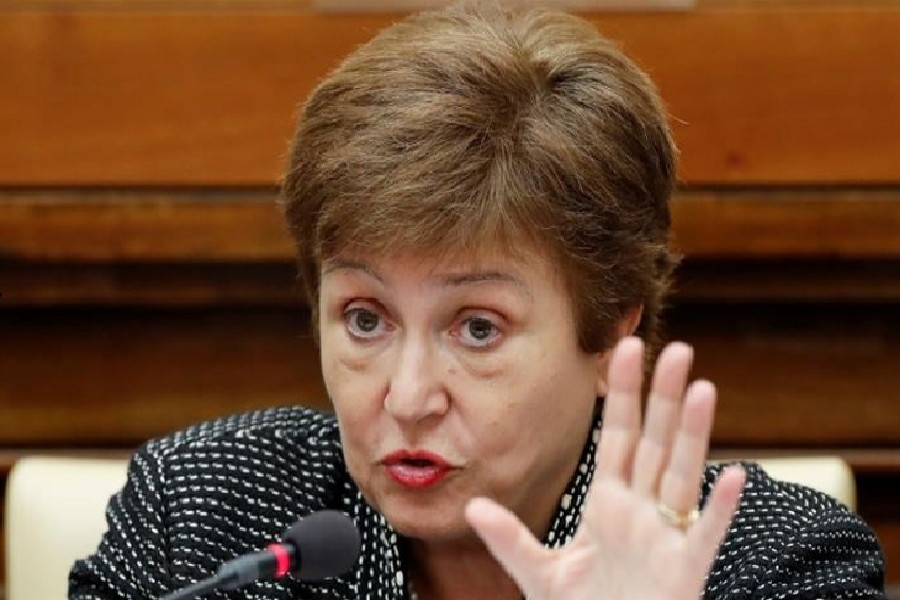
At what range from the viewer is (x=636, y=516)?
119cm

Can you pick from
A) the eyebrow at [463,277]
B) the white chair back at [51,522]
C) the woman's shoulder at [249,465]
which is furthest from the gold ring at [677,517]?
the white chair back at [51,522]

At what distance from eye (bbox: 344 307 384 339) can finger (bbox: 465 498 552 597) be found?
1.08 feet

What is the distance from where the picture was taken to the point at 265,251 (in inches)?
89.3

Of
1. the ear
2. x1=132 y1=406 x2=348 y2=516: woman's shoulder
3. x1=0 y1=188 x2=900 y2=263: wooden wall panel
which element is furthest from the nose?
x1=0 y1=188 x2=900 y2=263: wooden wall panel

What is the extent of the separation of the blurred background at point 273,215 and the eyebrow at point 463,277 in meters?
0.77

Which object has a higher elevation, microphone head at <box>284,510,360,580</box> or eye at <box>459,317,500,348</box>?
eye at <box>459,317,500,348</box>

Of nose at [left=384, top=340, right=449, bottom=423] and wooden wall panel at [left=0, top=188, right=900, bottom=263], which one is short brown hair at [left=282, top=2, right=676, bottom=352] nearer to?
nose at [left=384, top=340, right=449, bottom=423]

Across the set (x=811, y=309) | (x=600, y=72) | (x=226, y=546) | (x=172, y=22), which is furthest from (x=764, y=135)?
(x=226, y=546)

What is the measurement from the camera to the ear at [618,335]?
1.59 meters

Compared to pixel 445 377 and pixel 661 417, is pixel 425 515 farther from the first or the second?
pixel 661 417

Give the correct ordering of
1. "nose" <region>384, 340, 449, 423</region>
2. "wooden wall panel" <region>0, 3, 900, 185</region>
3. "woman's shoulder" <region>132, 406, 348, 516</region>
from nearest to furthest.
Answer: "nose" <region>384, 340, 449, 423</region> < "woman's shoulder" <region>132, 406, 348, 516</region> < "wooden wall panel" <region>0, 3, 900, 185</region>

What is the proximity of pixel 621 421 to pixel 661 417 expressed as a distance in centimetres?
4

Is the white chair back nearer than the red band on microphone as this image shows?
No

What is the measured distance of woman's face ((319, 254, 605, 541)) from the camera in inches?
56.9
